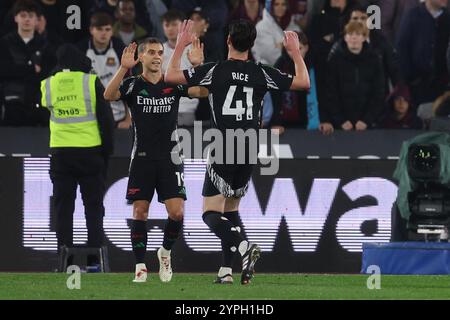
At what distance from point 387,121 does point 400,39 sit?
1.25 meters

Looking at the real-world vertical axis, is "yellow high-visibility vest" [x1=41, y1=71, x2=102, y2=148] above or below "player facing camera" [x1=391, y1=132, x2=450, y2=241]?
above

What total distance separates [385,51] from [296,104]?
1.31 metres

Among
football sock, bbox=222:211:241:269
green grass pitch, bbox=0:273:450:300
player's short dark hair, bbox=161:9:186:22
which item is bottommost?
green grass pitch, bbox=0:273:450:300

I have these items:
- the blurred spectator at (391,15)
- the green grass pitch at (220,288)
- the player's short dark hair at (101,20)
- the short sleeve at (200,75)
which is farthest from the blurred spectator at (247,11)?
the short sleeve at (200,75)

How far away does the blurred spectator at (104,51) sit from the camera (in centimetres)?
1825

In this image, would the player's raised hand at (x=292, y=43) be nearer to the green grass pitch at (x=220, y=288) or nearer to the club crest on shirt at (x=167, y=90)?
the club crest on shirt at (x=167, y=90)

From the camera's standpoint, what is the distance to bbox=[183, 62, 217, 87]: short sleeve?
1316 centimetres

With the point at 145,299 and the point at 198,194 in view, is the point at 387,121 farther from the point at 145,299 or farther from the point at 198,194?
the point at 145,299

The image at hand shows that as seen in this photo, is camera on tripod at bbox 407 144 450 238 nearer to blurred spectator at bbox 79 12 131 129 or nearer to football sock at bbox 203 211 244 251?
football sock at bbox 203 211 244 251

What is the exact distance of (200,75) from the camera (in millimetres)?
13164

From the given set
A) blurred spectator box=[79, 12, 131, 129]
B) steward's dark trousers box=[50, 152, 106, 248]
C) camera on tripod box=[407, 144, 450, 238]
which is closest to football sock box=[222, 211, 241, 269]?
steward's dark trousers box=[50, 152, 106, 248]

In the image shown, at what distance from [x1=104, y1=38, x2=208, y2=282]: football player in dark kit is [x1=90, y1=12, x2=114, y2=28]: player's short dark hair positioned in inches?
172

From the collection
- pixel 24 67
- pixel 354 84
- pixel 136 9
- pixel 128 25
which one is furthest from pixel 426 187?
pixel 136 9
